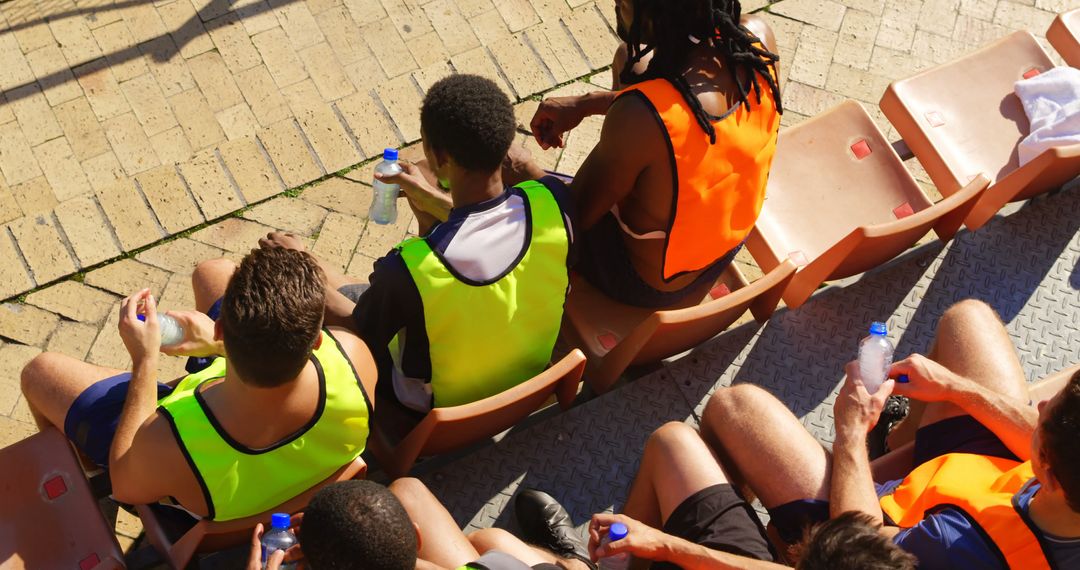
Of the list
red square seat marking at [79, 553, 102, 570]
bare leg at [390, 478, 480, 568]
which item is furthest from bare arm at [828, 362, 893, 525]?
red square seat marking at [79, 553, 102, 570]

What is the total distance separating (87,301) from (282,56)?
1518 millimetres

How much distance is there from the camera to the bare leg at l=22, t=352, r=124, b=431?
3.05 metres

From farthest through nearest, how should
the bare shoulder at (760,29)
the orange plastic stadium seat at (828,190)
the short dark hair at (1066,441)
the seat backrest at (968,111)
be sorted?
1. the seat backrest at (968,111)
2. the orange plastic stadium seat at (828,190)
3. the bare shoulder at (760,29)
4. the short dark hair at (1066,441)

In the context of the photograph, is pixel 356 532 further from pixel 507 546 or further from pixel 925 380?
pixel 925 380

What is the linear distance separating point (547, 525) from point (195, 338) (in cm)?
126

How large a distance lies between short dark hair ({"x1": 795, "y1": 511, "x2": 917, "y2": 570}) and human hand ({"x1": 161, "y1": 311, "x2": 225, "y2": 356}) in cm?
184

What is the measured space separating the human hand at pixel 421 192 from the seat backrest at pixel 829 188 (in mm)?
1233

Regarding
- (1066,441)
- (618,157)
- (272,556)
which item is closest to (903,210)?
(618,157)

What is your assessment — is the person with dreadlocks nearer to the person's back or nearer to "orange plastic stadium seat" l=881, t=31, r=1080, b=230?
the person's back

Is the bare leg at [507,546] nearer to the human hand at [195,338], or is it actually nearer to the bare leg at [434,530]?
the bare leg at [434,530]

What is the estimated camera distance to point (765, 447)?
119 inches

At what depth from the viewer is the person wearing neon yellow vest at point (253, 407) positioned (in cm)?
249

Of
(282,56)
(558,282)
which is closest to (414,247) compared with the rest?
(558,282)

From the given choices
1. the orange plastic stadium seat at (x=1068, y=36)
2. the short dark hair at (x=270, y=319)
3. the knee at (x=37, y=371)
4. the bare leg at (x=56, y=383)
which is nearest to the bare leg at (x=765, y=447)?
the short dark hair at (x=270, y=319)
